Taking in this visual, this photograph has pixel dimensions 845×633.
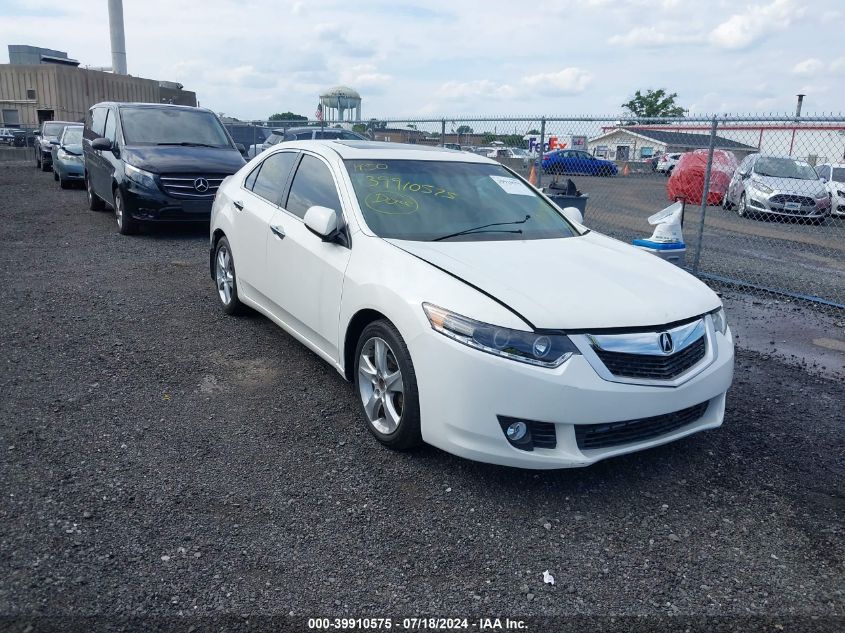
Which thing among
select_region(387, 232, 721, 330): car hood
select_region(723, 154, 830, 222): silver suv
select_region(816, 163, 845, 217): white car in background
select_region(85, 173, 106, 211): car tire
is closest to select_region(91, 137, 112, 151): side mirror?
select_region(85, 173, 106, 211): car tire

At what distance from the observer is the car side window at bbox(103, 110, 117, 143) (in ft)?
35.1

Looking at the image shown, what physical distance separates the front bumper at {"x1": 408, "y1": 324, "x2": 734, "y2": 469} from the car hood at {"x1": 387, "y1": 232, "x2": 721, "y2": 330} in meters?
0.23

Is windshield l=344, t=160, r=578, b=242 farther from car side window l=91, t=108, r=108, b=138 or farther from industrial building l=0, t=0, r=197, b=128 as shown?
industrial building l=0, t=0, r=197, b=128

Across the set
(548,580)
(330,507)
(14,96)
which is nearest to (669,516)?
(548,580)

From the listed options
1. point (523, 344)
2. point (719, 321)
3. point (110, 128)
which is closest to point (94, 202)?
point (110, 128)

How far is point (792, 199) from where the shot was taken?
41.0ft

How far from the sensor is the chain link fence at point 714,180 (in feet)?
29.0

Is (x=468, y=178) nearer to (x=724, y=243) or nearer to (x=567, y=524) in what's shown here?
(x=567, y=524)

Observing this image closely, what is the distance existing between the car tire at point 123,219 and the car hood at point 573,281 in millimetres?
7474

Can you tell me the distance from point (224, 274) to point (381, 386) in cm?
295

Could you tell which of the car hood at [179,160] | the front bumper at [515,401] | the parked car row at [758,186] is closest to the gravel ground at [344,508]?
the front bumper at [515,401]

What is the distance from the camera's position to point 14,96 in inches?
2404

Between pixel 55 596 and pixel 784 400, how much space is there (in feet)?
14.5

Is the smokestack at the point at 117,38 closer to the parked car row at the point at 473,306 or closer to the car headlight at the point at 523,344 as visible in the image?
the parked car row at the point at 473,306
